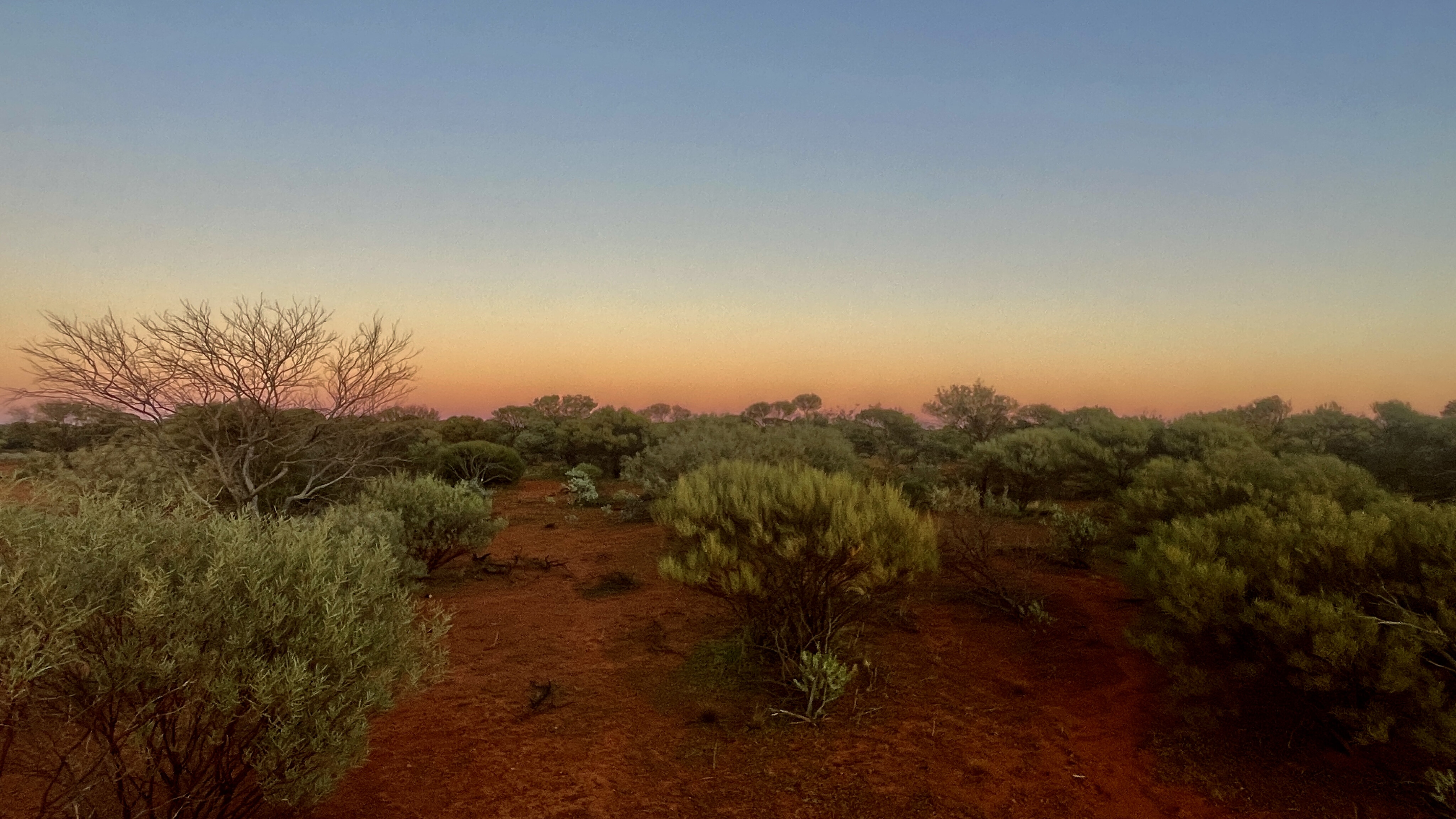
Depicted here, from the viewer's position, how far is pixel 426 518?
10.0 m

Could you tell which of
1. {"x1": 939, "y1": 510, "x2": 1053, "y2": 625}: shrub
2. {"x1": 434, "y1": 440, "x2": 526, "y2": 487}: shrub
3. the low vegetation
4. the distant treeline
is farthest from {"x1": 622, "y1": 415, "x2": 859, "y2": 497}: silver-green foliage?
{"x1": 434, "y1": 440, "x2": 526, "y2": 487}: shrub

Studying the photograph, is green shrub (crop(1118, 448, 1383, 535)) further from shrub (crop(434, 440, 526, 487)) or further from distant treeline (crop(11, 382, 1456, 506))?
shrub (crop(434, 440, 526, 487))

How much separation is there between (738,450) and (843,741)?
10908mm

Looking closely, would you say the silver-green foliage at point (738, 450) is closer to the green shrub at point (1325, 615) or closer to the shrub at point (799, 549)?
the shrub at point (799, 549)

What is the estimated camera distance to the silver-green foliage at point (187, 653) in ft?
9.23

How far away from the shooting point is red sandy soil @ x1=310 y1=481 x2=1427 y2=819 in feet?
14.2

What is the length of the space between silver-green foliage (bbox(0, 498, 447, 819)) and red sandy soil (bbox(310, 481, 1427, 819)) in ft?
3.51

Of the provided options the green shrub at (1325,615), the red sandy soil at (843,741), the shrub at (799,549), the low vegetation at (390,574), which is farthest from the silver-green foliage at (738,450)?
the green shrub at (1325,615)

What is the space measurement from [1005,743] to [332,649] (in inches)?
187

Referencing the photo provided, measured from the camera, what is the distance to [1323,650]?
4211 mm

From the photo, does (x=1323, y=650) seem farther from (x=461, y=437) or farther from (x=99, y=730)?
(x=461, y=437)

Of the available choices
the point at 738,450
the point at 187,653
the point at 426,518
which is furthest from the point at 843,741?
the point at 738,450

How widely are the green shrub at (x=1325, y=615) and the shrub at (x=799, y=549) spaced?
2.03 m

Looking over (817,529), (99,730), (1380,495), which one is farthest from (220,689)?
(1380,495)
